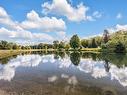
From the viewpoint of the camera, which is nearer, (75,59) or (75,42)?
(75,59)

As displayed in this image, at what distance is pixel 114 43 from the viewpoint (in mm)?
135750

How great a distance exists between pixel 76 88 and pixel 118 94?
4928mm

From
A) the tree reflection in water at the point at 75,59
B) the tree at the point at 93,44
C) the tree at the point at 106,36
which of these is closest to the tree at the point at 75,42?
the tree at the point at 93,44

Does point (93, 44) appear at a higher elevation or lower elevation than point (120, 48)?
higher

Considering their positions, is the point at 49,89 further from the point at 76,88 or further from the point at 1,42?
the point at 1,42

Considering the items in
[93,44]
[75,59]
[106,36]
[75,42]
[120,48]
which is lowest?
[75,59]

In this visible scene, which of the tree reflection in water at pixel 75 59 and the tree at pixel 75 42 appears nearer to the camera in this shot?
the tree reflection in water at pixel 75 59

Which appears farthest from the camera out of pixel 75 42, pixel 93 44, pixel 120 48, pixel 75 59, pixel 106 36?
pixel 106 36

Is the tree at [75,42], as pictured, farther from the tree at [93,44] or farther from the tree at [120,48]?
the tree at [120,48]

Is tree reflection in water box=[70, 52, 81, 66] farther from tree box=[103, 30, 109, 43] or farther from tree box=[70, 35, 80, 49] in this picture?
tree box=[103, 30, 109, 43]

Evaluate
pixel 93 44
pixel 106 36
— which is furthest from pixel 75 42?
pixel 106 36

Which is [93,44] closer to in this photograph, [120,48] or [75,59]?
[120,48]

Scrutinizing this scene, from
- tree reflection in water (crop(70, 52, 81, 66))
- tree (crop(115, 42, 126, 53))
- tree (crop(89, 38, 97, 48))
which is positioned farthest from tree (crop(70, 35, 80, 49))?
tree reflection in water (crop(70, 52, 81, 66))

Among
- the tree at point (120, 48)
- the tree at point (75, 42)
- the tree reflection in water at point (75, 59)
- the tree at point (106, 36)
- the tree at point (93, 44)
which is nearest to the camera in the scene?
the tree reflection in water at point (75, 59)
